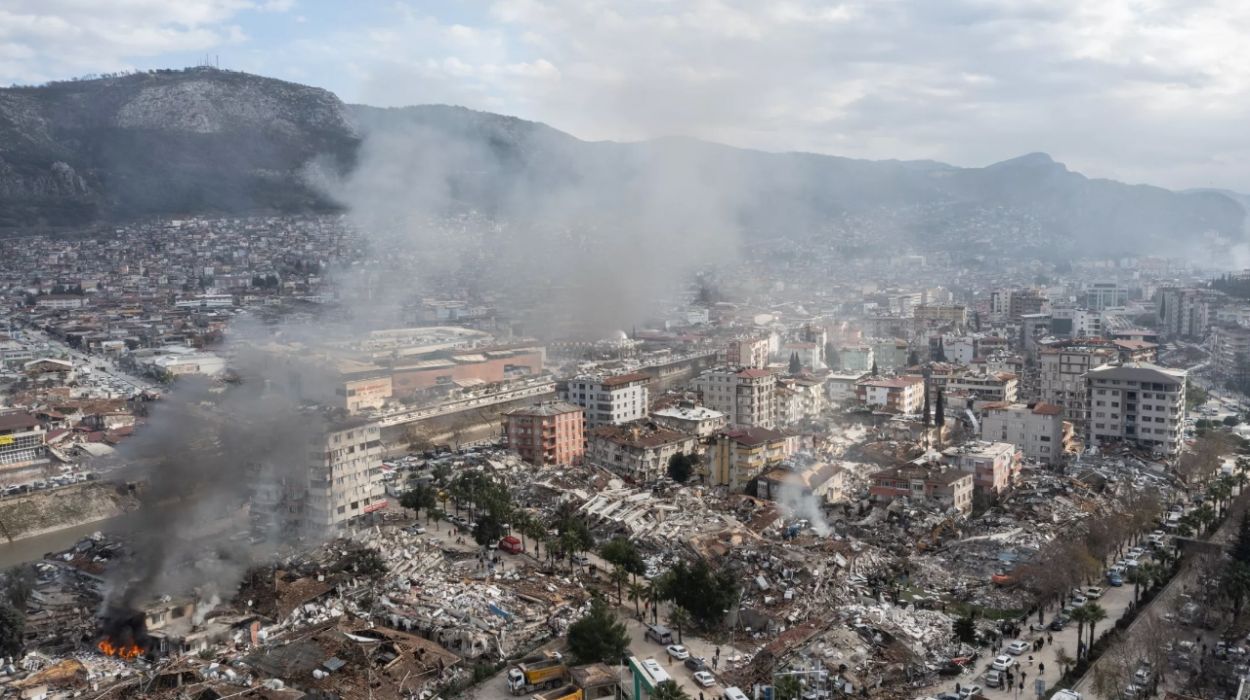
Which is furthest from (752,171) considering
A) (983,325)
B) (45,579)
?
(45,579)

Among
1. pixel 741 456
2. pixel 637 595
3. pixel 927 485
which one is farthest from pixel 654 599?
pixel 741 456

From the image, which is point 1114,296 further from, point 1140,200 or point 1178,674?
point 1140,200

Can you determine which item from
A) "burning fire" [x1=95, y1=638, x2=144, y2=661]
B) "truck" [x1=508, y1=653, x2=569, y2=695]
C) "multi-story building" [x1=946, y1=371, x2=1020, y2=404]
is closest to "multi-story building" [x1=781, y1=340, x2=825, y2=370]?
"multi-story building" [x1=946, y1=371, x2=1020, y2=404]

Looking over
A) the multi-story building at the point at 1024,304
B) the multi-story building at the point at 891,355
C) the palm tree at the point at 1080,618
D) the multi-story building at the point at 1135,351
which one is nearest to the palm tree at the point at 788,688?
the palm tree at the point at 1080,618

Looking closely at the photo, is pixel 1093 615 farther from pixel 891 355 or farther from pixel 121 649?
pixel 891 355

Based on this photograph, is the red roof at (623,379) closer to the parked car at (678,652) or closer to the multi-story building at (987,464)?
the multi-story building at (987,464)

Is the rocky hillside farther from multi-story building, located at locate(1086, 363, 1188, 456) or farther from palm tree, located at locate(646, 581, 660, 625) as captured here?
palm tree, located at locate(646, 581, 660, 625)

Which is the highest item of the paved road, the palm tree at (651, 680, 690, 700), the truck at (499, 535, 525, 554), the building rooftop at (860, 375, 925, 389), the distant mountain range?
the distant mountain range
